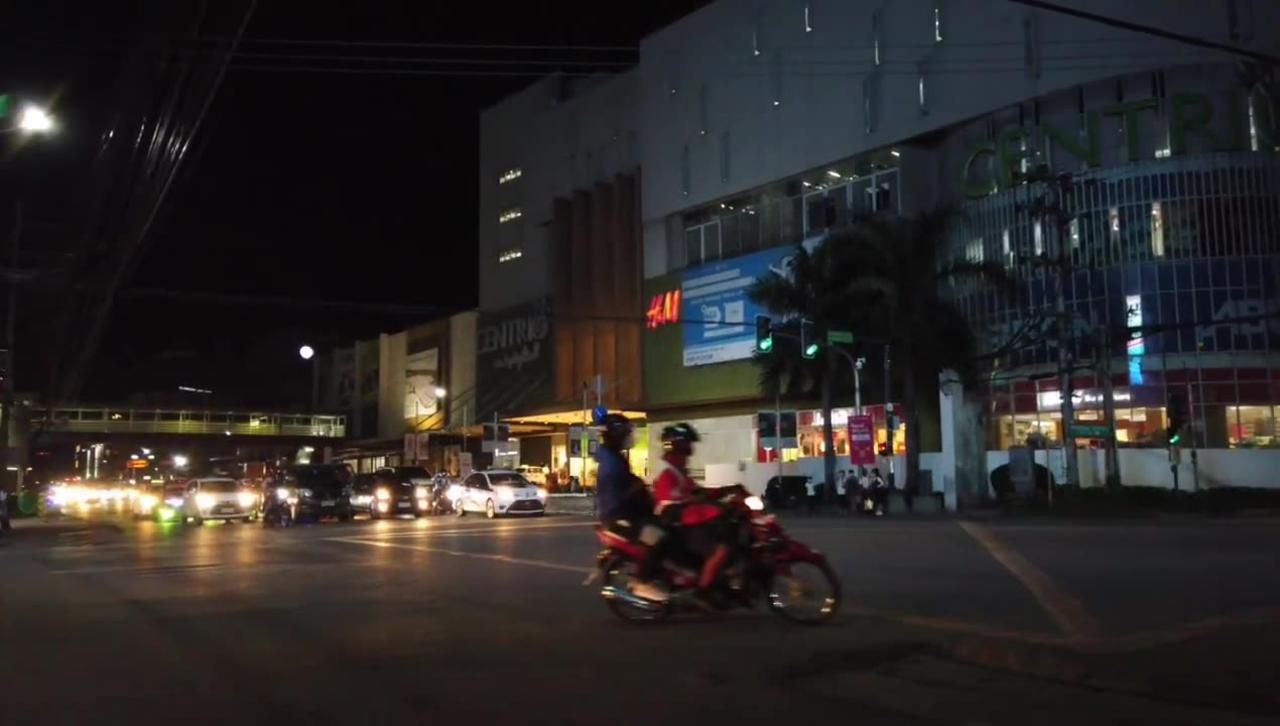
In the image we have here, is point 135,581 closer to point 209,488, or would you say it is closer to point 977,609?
point 977,609

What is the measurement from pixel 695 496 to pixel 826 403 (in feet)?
105

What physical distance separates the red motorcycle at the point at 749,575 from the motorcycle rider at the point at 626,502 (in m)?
0.08

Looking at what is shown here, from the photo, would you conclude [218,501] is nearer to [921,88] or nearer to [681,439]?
[681,439]

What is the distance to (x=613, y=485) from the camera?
11.4 m

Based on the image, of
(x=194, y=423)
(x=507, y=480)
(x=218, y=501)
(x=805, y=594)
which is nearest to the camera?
(x=805, y=594)

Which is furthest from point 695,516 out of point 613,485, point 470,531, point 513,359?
point 513,359

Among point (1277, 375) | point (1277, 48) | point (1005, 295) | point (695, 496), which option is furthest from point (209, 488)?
point (1277, 48)

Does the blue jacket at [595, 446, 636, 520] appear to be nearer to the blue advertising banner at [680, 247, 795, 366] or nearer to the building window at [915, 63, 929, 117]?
the building window at [915, 63, 929, 117]

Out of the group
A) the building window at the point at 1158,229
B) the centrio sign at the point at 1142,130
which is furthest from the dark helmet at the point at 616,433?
the centrio sign at the point at 1142,130

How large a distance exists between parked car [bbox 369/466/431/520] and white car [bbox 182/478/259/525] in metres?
4.10

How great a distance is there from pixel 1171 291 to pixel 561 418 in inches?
1373

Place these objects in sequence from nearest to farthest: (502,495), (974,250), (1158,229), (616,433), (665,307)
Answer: (616,433) → (502,495) → (1158,229) → (974,250) → (665,307)

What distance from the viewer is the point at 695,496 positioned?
10836mm

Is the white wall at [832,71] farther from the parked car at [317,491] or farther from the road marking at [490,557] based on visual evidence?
the road marking at [490,557]
